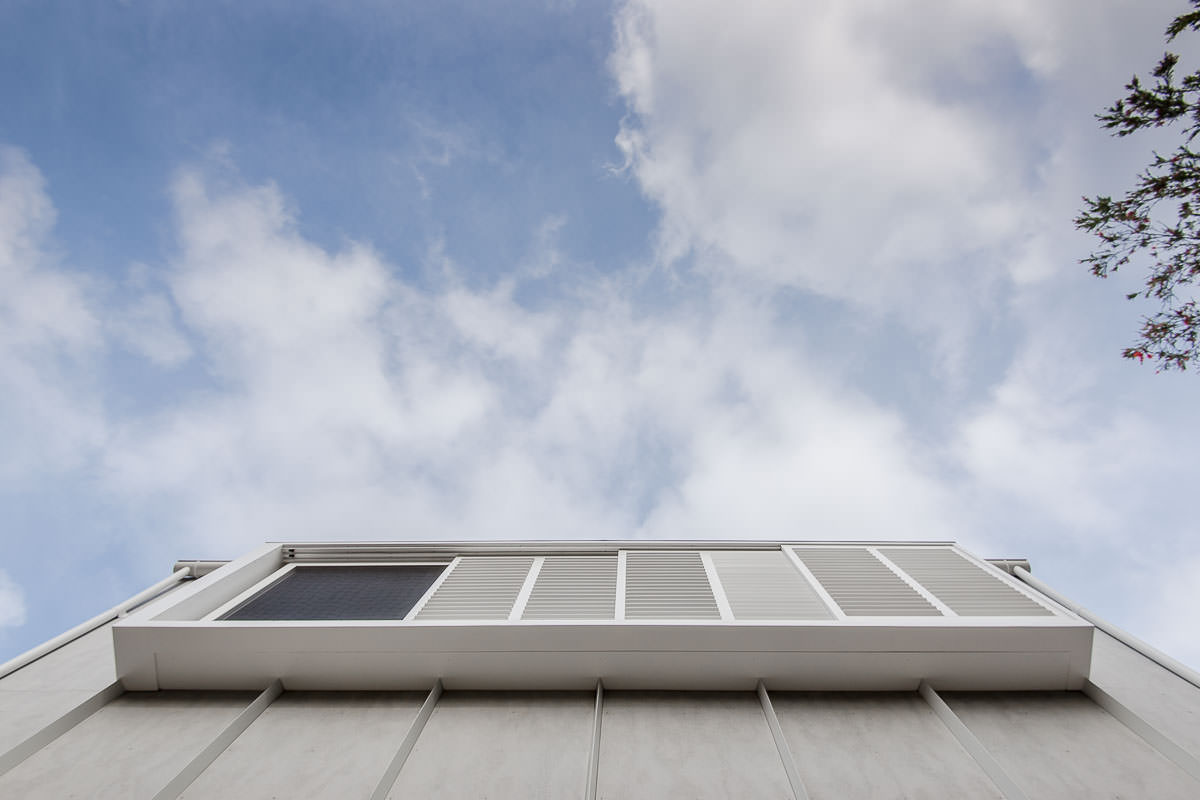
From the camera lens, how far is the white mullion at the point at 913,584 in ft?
16.6

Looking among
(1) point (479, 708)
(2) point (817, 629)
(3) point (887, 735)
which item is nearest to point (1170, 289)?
(2) point (817, 629)

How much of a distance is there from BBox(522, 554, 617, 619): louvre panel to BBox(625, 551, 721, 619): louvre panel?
209 millimetres

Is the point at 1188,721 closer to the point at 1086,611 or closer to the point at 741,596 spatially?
the point at 1086,611

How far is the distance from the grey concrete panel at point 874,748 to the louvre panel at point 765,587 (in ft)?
2.27

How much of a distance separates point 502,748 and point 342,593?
8.93 feet

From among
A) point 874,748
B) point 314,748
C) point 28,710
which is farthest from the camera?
point 28,710

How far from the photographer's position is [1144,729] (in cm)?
426

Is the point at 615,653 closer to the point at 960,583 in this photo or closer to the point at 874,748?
the point at 874,748

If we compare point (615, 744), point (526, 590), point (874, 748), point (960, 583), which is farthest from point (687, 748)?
point (960, 583)

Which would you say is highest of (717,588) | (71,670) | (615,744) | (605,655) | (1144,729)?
(717,588)

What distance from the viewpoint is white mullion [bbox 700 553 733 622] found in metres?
5.09

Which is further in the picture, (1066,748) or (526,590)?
(526,590)

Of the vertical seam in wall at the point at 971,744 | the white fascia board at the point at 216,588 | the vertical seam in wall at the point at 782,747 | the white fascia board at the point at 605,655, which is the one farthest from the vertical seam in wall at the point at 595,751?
the white fascia board at the point at 216,588

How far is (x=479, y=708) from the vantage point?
4680 mm
